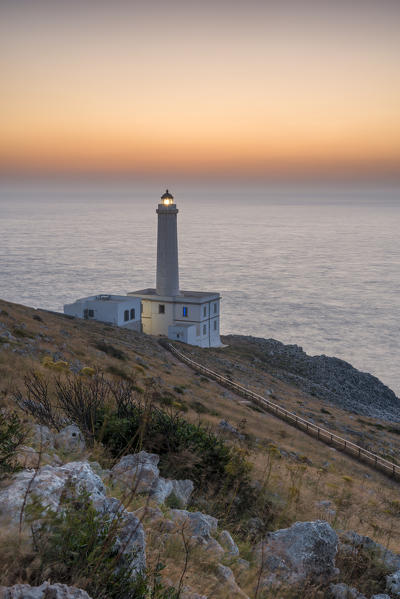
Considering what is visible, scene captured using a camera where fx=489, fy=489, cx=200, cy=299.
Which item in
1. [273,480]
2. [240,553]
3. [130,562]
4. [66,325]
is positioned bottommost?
[66,325]

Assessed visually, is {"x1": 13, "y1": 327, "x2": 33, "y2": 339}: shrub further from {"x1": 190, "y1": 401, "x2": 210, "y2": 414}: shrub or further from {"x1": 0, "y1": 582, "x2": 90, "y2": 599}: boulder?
{"x1": 0, "y1": 582, "x2": 90, "y2": 599}: boulder

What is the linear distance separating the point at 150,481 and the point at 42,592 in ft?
12.3

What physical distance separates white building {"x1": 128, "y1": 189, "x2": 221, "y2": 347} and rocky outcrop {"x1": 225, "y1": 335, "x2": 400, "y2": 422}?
8.94m

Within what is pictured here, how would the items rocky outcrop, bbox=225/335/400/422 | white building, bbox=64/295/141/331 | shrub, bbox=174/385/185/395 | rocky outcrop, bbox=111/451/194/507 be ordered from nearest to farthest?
rocky outcrop, bbox=111/451/194/507
shrub, bbox=174/385/185/395
white building, bbox=64/295/141/331
rocky outcrop, bbox=225/335/400/422

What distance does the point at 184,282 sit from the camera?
123 meters

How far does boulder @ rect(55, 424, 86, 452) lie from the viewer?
23.5ft

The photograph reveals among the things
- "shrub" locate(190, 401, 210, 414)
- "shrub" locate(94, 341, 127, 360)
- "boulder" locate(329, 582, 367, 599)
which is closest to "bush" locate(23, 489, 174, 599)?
"boulder" locate(329, 582, 367, 599)

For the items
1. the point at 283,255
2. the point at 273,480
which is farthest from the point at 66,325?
the point at 283,255

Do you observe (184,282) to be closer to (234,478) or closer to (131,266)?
(131,266)

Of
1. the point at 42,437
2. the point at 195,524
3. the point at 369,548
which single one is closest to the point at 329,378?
the point at 369,548

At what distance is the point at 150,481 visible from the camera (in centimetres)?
663

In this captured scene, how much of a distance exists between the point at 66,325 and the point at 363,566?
32727 millimetres

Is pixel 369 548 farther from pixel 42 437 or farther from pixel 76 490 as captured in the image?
pixel 42 437

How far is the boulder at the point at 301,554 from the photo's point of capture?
5324 millimetres
